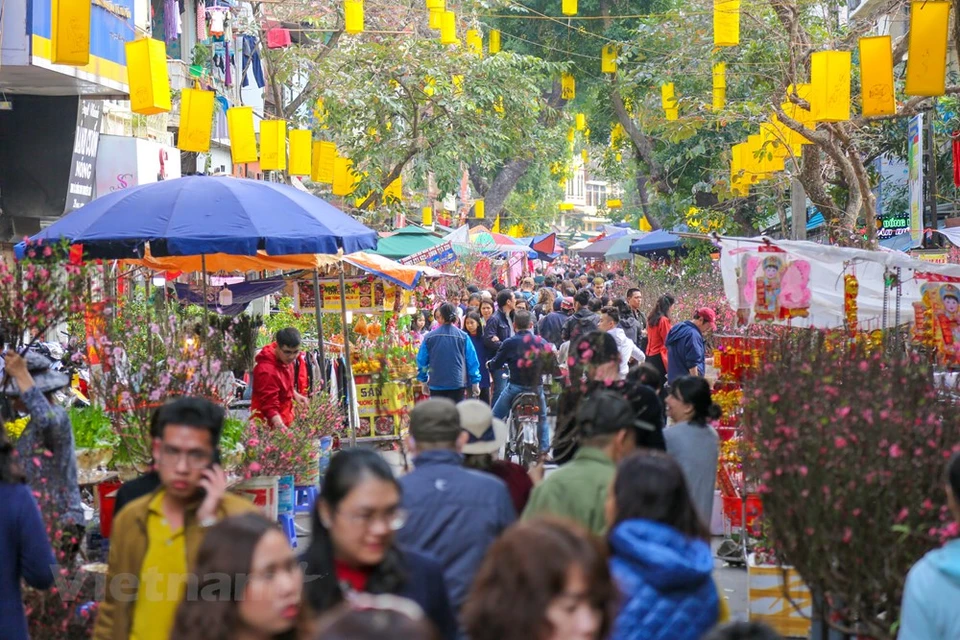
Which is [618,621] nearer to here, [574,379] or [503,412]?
[574,379]

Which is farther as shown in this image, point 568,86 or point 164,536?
point 568,86

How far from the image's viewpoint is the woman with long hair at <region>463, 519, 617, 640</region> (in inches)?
113

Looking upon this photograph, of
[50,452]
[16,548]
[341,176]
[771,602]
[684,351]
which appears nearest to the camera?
[16,548]

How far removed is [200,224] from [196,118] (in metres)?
6.94

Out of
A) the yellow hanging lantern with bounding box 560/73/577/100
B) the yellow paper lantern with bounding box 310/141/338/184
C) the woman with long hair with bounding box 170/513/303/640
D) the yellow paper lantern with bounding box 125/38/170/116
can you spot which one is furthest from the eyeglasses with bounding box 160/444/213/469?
the yellow hanging lantern with bounding box 560/73/577/100

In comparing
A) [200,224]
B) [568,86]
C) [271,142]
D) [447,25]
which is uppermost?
[568,86]

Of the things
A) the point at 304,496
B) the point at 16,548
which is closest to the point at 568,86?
the point at 304,496

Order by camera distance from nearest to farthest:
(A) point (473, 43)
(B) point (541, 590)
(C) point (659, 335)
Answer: (B) point (541, 590) → (C) point (659, 335) → (A) point (473, 43)

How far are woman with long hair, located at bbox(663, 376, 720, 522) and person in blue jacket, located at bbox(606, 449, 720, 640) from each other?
10.6 ft

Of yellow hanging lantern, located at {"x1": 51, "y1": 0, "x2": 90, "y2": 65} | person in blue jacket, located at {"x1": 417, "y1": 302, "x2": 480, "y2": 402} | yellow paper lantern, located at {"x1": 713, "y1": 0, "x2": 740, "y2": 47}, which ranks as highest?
yellow paper lantern, located at {"x1": 713, "y1": 0, "x2": 740, "y2": 47}

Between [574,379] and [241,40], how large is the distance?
75.1 feet

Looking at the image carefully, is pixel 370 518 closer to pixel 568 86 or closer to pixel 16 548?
pixel 16 548

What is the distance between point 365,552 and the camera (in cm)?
380

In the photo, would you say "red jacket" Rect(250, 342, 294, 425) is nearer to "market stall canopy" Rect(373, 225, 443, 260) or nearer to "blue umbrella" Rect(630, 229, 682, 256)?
"market stall canopy" Rect(373, 225, 443, 260)
